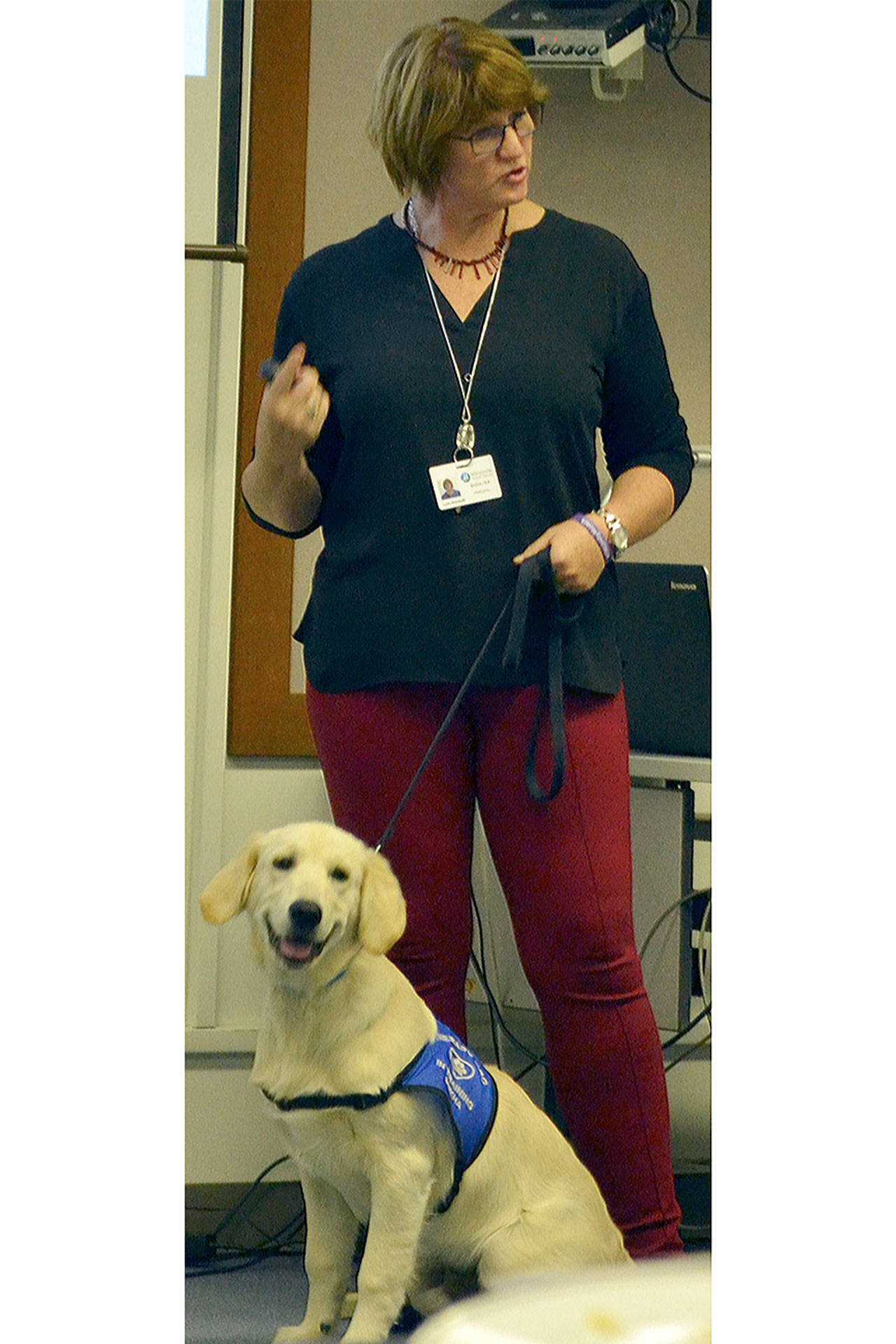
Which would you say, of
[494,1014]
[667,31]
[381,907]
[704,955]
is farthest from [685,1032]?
[667,31]

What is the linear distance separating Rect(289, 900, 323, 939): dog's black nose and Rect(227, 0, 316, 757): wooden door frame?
0.60m

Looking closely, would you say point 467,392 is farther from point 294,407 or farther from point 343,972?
point 343,972

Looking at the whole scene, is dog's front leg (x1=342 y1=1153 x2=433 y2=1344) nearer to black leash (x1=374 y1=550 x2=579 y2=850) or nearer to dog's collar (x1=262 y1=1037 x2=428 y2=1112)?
dog's collar (x1=262 y1=1037 x2=428 y2=1112)

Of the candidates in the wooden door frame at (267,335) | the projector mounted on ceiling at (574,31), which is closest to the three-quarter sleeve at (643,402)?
the projector mounted on ceiling at (574,31)

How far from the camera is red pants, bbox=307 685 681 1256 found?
4.11 ft

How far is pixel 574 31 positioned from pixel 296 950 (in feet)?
3.77

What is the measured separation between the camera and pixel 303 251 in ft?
5.88

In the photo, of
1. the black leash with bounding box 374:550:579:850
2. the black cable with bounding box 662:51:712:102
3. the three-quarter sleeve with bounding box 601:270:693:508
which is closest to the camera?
the black leash with bounding box 374:550:579:850

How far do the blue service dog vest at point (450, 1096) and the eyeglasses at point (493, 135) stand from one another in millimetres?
790

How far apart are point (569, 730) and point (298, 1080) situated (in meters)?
0.40

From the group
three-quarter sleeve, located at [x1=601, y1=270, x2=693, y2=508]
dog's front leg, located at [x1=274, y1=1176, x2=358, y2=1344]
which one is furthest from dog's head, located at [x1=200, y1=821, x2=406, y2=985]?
three-quarter sleeve, located at [x1=601, y1=270, x2=693, y2=508]

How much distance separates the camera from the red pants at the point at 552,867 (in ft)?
4.11
